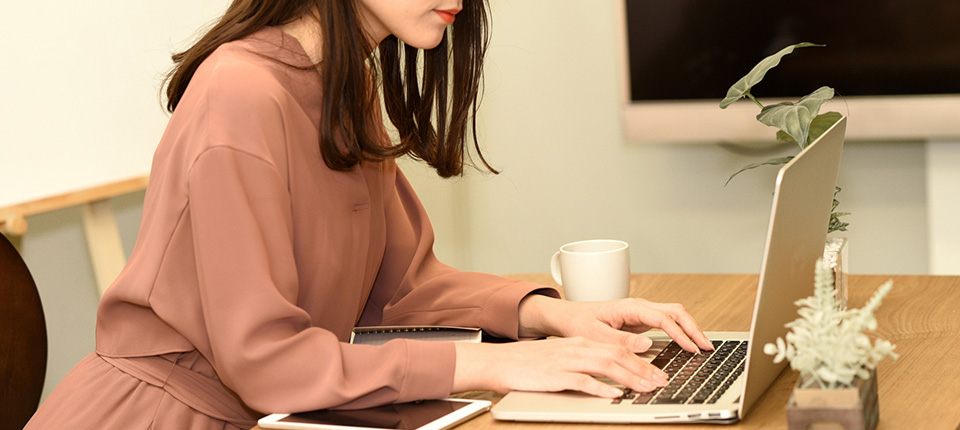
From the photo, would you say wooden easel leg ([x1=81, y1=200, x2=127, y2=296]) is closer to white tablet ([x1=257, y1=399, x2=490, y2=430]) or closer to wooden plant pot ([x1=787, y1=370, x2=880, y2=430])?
white tablet ([x1=257, y1=399, x2=490, y2=430])

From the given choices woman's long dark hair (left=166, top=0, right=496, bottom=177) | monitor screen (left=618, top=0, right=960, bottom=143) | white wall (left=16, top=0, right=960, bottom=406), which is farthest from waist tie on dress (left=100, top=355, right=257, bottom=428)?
monitor screen (left=618, top=0, right=960, bottom=143)

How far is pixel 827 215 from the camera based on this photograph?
953mm

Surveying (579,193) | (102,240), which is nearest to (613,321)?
(102,240)

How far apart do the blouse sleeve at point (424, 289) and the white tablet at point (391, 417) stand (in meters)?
0.26

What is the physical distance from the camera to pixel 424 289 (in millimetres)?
1211

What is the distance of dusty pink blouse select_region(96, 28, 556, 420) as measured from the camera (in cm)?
87

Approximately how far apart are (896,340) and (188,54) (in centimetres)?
79

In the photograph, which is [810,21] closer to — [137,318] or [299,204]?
[299,204]

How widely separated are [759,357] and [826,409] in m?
0.11

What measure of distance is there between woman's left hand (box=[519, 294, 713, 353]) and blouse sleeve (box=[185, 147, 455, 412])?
0.20 meters

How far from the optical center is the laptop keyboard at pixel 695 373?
0.83 metres

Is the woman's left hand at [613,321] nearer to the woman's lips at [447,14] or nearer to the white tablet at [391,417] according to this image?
the white tablet at [391,417]

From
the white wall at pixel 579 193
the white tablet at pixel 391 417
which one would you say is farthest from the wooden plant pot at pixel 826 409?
the white wall at pixel 579 193

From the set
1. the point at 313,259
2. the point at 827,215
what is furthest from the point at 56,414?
the point at 827,215
